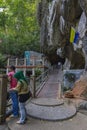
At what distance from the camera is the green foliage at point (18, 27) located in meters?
32.3

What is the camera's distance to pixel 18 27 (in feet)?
115

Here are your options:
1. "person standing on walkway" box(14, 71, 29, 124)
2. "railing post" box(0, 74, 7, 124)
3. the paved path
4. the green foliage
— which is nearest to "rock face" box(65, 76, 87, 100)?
the paved path

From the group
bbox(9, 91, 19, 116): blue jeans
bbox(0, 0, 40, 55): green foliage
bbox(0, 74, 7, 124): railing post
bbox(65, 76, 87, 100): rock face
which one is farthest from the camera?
bbox(0, 0, 40, 55): green foliage

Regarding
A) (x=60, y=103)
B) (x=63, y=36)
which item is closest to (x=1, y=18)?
Result: (x=63, y=36)

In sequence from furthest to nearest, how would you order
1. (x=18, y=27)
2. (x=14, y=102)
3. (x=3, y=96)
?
1. (x=18, y=27)
2. (x=14, y=102)
3. (x=3, y=96)

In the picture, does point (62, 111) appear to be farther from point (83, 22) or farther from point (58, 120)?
point (83, 22)

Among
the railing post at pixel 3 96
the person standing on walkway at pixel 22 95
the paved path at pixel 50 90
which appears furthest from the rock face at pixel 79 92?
the railing post at pixel 3 96

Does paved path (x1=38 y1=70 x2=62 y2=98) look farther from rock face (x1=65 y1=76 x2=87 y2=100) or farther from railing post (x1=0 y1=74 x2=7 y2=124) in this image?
railing post (x1=0 y1=74 x2=7 y2=124)

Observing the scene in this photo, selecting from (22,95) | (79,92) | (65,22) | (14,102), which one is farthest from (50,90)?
(22,95)

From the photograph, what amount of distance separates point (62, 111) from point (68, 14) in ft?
21.2

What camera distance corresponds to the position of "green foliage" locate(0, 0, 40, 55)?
32281mm

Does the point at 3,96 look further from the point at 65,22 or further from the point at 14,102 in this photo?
the point at 65,22

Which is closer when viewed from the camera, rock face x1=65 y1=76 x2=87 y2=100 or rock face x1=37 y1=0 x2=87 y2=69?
rock face x1=65 y1=76 x2=87 y2=100

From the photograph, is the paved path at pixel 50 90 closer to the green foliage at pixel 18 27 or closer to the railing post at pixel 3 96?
the railing post at pixel 3 96
